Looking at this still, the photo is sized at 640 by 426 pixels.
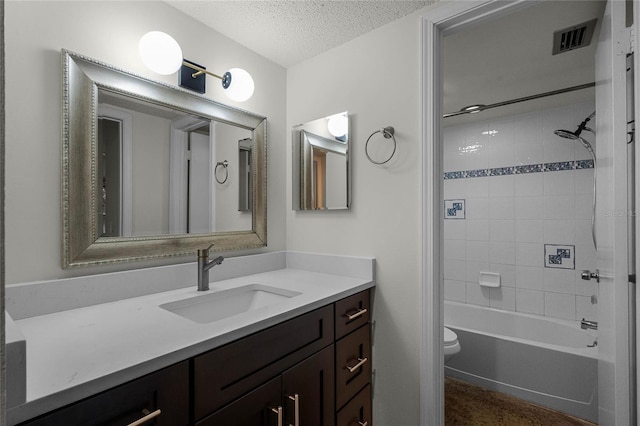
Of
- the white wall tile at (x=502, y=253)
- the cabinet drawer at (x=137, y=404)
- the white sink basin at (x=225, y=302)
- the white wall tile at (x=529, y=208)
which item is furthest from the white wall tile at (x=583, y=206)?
the cabinet drawer at (x=137, y=404)

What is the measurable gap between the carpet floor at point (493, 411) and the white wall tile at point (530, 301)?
0.90 metres

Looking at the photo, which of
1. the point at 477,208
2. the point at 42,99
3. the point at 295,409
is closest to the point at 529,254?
the point at 477,208

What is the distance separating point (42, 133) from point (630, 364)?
2.16 metres

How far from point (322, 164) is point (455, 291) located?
2.23m

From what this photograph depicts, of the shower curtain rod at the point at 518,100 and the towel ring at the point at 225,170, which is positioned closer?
the towel ring at the point at 225,170

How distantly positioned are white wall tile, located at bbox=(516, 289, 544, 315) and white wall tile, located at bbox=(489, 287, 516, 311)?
0.04 metres

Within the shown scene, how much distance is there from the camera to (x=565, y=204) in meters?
2.62

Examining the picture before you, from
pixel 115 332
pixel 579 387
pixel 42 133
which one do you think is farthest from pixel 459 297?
pixel 42 133

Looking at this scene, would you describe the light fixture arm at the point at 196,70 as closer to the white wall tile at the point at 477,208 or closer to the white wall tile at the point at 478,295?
the white wall tile at the point at 477,208

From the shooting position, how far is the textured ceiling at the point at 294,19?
1.39m

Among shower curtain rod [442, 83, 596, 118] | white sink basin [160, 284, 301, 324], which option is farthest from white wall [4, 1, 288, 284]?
shower curtain rod [442, 83, 596, 118]

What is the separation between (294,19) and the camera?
1.49 m

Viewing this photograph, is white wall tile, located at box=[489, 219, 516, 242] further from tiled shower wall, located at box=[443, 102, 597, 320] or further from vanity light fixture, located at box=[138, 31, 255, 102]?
vanity light fixture, located at box=[138, 31, 255, 102]

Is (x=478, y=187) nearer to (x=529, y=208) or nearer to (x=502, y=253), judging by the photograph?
(x=529, y=208)
